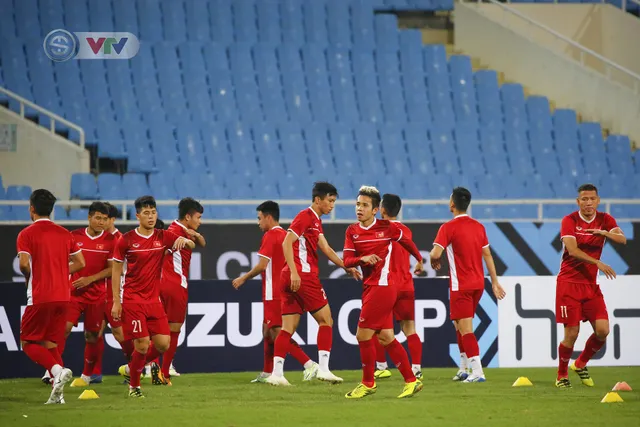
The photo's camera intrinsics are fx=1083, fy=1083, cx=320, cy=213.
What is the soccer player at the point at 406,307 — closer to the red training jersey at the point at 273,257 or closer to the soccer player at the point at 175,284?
the red training jersey at the point at 273,257

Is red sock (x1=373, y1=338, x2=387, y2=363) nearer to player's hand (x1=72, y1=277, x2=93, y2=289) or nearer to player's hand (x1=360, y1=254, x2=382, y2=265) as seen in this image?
player's hand (x1=360, y1=254, x2=382, y2=265)

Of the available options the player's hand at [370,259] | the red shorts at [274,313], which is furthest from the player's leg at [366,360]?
the red shorts at [274,313]

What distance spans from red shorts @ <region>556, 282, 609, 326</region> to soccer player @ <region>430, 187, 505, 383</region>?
2.91 ft

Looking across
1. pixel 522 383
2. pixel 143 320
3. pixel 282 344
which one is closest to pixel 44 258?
pixel 143 320

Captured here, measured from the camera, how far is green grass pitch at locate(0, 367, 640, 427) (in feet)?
28.6

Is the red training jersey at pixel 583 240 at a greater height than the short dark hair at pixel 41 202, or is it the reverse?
the short dark hair at pixel 41 202

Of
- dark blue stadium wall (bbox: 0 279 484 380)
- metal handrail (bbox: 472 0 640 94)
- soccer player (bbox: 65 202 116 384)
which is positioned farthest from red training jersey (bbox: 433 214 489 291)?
metal handrail (bbox: 472 0 640 94)

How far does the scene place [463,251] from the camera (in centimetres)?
1251

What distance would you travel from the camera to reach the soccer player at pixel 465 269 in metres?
12.4

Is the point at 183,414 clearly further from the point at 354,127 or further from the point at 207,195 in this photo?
the point at 354,127

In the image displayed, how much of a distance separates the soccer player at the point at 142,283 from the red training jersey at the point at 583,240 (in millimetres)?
4085

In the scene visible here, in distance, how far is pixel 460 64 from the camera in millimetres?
23516

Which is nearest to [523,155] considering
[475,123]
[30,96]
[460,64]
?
[475,123]

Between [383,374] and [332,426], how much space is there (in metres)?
4.83
